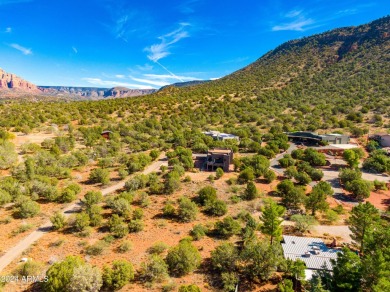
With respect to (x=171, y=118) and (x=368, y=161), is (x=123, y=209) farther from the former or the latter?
(x=171, y=118)

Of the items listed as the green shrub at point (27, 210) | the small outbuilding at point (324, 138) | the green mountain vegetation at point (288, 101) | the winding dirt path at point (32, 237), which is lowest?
the winding dirt path at point (32, 237)

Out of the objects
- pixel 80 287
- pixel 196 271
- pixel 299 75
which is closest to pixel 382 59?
pixel 299 75

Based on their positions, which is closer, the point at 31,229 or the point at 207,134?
the point at 31,229

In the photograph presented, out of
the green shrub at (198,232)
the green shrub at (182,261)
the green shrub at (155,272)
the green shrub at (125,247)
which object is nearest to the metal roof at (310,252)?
the green shrub at (182,261)

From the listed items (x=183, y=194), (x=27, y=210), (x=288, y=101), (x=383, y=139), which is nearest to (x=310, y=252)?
(x=183, y=194)

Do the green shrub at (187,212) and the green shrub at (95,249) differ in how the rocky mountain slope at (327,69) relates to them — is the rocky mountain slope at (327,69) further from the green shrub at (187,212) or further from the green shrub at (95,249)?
the green shrub at (95,249)

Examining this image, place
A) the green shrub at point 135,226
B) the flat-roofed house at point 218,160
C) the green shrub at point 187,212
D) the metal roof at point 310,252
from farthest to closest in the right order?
the flat-roofed house at point 218,160 → the green shrub at point 187,212 → the green shrub at point 135,226 → the metal roof at point 310,252

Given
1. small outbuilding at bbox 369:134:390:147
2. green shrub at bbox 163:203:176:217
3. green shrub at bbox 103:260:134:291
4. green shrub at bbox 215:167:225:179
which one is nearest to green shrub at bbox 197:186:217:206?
green shrub at bbox 163:203:176:217

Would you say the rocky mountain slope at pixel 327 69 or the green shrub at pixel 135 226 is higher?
the rocky mountain slope at pixel 327 69
